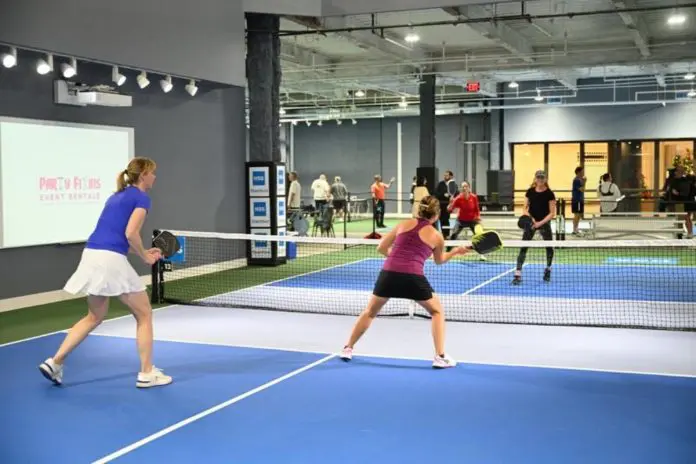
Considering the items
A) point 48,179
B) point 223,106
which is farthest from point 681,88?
point 48,179

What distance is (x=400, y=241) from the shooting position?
276 inches

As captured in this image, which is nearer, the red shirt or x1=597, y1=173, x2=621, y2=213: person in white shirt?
the red shirt

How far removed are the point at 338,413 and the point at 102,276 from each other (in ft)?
6.85

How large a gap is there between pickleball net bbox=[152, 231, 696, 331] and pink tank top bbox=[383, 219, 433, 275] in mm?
1520

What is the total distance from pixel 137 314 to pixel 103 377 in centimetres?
80

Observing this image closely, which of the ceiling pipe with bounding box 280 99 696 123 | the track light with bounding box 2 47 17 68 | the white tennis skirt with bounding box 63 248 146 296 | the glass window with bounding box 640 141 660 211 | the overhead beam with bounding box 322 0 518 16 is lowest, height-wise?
the white tennis skirt with bounding box 63 248 146 296

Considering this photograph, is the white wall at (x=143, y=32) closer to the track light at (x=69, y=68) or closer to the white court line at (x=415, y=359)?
the track light at (x=69, y=68)

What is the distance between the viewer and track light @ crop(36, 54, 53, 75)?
35.0ft

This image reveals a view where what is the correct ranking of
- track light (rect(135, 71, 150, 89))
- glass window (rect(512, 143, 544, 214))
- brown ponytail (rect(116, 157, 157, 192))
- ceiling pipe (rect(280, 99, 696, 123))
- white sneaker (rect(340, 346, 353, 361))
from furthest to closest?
glass window (rect(512, 143, 544, 214)), ceiling pipe (rect(280, 99, 696, 123)), track light (rect(135, 71, 150, 89)), white sneaker (rect(340, 346, 353, 361)), brown ponytail (rect(116, 157, 157, 192))

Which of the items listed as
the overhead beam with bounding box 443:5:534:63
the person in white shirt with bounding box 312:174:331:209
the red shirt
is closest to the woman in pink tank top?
the red shirt

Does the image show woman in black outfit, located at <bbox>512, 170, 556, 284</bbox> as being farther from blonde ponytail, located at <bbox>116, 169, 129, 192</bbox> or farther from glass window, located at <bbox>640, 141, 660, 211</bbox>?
glass window, located at <bbox>640, 141, 660, 211</bbox>

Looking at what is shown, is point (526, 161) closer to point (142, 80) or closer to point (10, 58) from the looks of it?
point (142, 80)

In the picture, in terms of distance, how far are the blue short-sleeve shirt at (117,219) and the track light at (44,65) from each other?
5.16 metres

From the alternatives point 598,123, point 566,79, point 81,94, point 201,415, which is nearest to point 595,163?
point 598,123
